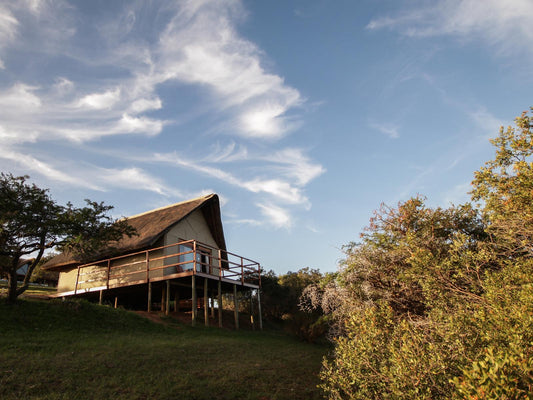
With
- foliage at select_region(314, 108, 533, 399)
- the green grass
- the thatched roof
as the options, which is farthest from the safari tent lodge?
foliage at select_region(314, 108, 533, 399)

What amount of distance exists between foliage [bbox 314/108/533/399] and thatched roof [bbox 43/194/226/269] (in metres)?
9.15

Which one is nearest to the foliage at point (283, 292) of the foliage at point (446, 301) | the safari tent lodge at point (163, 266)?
the safari tent lodge at point (163, 266)

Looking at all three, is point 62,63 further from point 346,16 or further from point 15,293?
point 346,16

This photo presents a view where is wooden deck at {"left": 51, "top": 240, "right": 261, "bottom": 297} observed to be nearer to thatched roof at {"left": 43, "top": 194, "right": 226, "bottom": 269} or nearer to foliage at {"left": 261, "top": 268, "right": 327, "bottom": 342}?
thatched roof at {"left": 43, "top": 194, "right": 226, "bottom": 269}

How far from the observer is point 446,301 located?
8078 mm

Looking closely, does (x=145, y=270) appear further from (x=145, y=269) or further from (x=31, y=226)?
(x=31, y=226)

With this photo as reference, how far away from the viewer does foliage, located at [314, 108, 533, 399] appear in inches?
176

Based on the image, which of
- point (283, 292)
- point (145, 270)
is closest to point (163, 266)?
point (145, 270)

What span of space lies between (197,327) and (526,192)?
13918mm

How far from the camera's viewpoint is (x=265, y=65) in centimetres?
1262

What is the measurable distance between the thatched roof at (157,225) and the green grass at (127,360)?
4.91 metres

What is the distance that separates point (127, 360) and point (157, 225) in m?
11.9

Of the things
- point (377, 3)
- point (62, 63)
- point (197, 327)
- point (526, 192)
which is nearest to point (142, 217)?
point (197, 327)

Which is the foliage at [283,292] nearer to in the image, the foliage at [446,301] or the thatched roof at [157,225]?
the thatched roof at [157,225]
